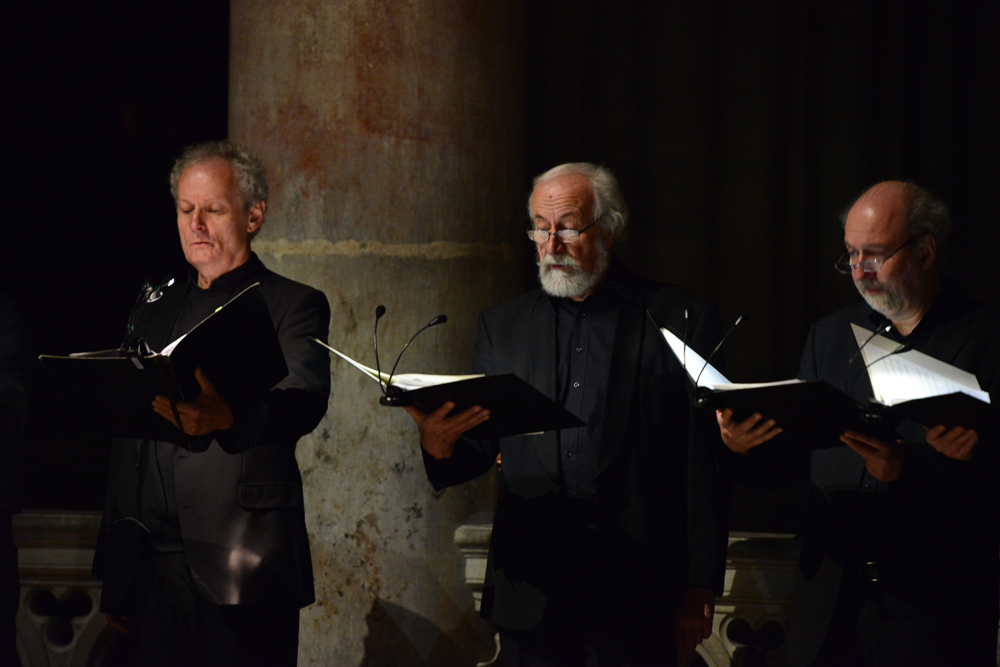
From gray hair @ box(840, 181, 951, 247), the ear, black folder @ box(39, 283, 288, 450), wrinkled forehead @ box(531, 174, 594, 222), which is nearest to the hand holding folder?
black folder @ box(39, 283, 288, 450)

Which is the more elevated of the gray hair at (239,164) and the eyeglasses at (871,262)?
the gray hair at (239,164)

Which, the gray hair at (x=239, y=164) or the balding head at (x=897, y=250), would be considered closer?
the balding head at (x=897, y=250)

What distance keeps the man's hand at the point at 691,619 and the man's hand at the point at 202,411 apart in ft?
4.00

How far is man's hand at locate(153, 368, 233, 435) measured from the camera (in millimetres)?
2377

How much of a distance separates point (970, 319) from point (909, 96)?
2.69m

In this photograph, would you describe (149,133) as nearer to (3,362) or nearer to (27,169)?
(27,169)

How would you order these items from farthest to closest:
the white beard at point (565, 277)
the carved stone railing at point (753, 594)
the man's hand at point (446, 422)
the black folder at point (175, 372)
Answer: the carved stone railing at point (753, 594) → the white beard at point (565, 277) → the man's hand at point (446, 422) → the black folder at point (175, 372)

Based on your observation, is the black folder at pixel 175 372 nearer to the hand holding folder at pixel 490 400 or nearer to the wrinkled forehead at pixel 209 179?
the hand holding folder at pixel 490 400

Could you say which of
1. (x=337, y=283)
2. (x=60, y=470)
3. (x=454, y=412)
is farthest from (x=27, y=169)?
(x=454, y=412)

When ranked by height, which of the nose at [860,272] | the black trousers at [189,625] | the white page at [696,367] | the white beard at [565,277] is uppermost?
the nose at [860,272]

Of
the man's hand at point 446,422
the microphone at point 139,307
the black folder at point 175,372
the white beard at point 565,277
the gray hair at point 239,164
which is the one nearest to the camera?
the black folder at point 175,372

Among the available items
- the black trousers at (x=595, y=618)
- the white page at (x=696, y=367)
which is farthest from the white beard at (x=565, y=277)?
the black trousers at (x=595, y=618)

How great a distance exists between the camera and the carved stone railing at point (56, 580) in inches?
142

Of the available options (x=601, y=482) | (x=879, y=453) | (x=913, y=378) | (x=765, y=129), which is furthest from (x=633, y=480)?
(x=765, y=129)
